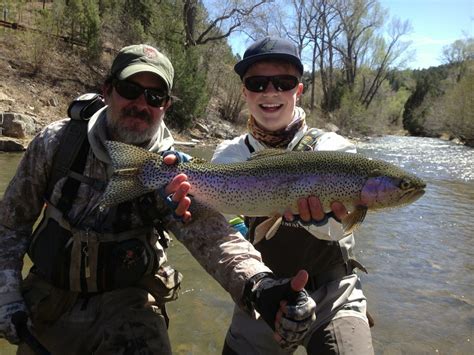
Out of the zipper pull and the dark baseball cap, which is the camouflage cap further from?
the zipper pull

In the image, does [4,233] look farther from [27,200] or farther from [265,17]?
[265,17]

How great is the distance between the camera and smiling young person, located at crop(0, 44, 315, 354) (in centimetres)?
273

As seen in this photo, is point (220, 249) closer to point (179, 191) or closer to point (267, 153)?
point (179, 191)

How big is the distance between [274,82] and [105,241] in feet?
4.96

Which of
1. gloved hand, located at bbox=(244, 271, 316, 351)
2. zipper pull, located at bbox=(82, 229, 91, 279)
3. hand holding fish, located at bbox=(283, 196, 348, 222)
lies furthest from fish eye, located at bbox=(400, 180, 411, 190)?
zipper pull, located at bbox=(82, 229, 91, 279)

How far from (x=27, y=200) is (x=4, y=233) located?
0.25 metres

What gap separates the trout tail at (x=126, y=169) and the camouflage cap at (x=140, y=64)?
56cm

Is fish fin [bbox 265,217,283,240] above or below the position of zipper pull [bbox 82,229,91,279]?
above

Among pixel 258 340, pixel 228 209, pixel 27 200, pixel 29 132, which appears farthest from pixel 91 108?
pixel 29 132

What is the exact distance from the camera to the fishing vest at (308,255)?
2.90 m

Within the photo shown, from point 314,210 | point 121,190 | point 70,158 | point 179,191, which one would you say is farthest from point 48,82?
point 314,210

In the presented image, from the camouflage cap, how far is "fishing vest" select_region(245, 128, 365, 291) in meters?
1.05

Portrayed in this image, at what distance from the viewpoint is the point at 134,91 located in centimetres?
300

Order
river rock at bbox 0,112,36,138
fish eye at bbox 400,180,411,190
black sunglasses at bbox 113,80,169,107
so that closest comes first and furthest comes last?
1. fish eye at bbox 400,180,411,190
2. black sunglasses at bbox 113,80,169,107
3. river rock at bbox 0,112,36,138
